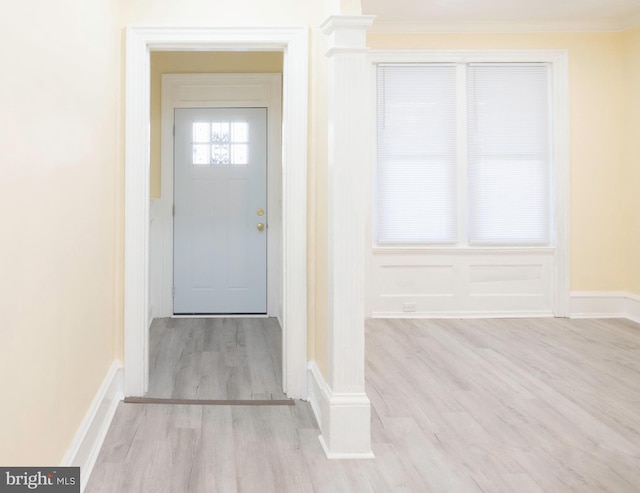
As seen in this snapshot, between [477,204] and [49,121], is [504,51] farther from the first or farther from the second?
[49,121]

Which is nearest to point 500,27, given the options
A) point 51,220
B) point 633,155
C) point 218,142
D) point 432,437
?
point 633,155

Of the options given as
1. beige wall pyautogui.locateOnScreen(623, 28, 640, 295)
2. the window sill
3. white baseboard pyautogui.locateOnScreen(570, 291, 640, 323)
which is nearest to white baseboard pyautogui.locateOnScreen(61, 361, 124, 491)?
the window sill

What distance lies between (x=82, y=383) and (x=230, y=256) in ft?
10.4

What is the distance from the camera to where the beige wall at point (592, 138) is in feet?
17.4

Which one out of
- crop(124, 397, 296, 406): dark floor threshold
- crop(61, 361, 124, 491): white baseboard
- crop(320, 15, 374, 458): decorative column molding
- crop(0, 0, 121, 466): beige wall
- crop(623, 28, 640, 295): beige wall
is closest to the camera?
crop(0, 0, 121, 466): beige wall

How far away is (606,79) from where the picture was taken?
533cm

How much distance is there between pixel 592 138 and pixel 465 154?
1248 mm

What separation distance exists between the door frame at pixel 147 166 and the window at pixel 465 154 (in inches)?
93.9

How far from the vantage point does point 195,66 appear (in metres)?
5.26

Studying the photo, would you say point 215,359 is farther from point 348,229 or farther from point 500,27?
point 500,27

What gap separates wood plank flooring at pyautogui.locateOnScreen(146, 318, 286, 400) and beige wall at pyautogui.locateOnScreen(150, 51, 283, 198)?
1.46 m

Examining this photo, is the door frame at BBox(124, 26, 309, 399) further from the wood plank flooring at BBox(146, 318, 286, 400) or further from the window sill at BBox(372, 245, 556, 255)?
the window sill at BBox(372, 245, 556, 255)

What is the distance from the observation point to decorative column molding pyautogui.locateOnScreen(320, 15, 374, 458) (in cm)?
236

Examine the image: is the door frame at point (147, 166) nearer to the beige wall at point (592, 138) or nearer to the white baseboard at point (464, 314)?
the white baseboard at point (464, 314)
